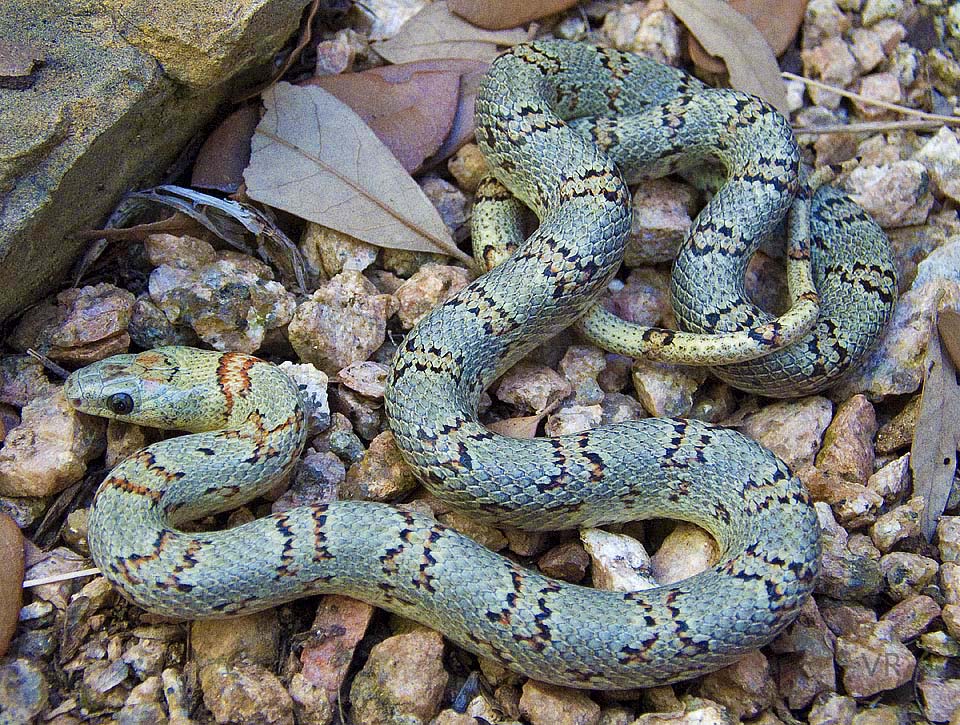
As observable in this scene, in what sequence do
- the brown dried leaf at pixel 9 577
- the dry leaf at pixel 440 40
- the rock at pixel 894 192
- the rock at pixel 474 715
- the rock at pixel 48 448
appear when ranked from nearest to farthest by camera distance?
1. the rock at pixel 474 715
2. the brown dried leaf at pixel 9 577
3. the rock at pixel 48 448
4. the rock at pixel 894 192
5. the dry leaf at pixel 440 40

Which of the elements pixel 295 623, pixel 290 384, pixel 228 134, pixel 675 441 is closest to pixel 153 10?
pixel 228 134

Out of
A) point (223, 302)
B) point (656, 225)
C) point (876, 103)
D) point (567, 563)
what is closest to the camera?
point (567, 563)

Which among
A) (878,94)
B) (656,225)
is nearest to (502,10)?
(656,225)

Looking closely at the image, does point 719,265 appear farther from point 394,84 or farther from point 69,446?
point 69,446

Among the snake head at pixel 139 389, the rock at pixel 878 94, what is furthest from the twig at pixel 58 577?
the rock at pixel 878 94

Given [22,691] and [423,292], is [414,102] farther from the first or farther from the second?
[22,691]

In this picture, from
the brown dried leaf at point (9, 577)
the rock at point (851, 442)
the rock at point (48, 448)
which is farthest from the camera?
the rock at point (851, 442)

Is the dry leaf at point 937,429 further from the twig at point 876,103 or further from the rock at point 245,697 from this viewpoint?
the rock at point 245,697
